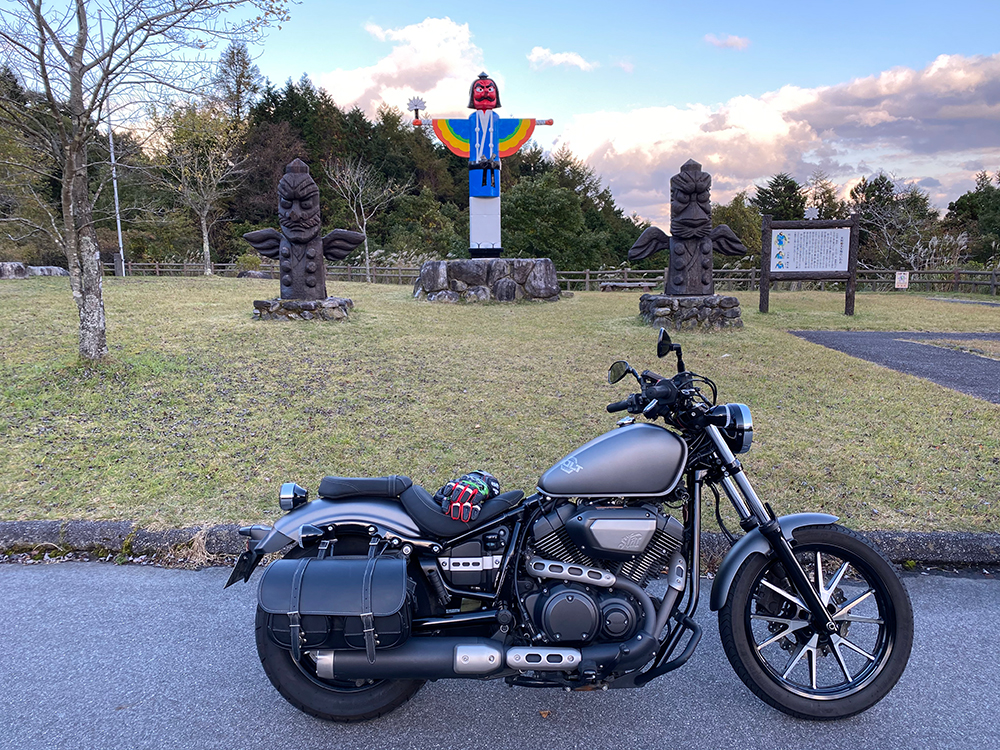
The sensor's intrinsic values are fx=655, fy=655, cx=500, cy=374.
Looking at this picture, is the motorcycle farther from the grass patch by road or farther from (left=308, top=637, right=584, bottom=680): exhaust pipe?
the grass patch by road

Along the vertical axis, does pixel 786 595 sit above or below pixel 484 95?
below

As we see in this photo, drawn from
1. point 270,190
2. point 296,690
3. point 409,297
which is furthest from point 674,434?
point 270,190

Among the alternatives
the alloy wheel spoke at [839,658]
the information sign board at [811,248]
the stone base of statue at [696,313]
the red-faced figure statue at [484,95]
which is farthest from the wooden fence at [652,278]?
the alloy wheel spoke at [839,658]

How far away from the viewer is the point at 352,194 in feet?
111

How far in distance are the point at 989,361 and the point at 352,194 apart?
30.0m

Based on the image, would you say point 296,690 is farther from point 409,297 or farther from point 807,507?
point 409,297

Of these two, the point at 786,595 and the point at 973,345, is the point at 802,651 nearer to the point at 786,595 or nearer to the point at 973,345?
the point at 786,595

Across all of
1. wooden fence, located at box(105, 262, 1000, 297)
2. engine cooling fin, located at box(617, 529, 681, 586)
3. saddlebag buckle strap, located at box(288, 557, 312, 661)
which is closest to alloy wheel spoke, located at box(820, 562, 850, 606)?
engine cooling fin, located at box(617, 529, 681, 586)

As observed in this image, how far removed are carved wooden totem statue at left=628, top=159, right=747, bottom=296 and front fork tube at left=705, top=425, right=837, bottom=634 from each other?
11.1m

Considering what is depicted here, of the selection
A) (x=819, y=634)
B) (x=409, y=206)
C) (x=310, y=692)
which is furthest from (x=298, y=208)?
(x=409, y=206)

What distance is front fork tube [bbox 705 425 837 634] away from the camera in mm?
2260

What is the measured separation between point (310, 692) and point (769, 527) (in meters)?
1.70

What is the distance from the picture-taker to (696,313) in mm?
12266

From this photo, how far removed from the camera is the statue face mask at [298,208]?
487 inches
